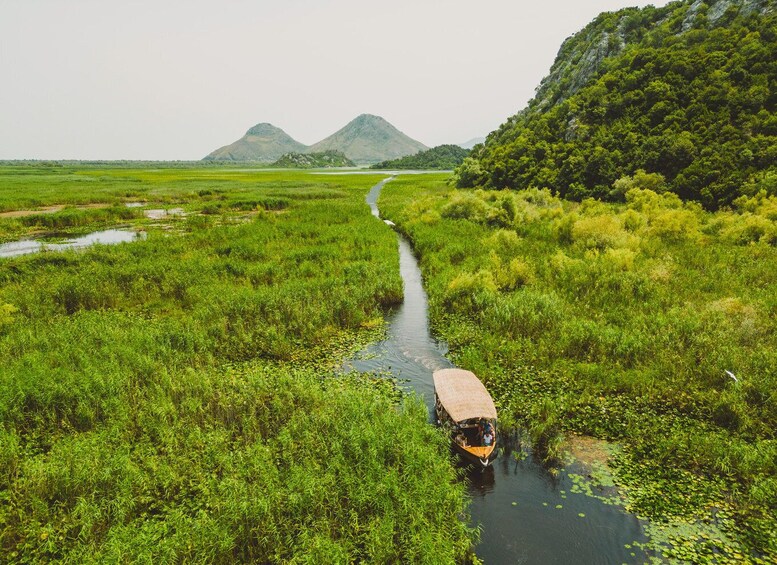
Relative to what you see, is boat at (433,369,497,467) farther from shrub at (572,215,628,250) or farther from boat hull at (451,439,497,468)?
shrub at (572,215,628,250)

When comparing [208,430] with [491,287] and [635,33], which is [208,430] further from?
[635,33]

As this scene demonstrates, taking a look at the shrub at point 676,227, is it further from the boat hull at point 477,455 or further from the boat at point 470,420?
the boat hull at point 477,455

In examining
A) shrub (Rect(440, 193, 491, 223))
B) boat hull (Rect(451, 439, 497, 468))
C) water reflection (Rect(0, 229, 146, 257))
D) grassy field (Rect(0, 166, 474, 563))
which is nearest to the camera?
grassy field (Rect(0, 166, 474, 563))

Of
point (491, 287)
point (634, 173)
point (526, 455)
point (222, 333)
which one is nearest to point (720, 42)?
point (634, 173)

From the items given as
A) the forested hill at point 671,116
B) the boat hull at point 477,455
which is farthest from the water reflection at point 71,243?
the forested hill at point 671,116

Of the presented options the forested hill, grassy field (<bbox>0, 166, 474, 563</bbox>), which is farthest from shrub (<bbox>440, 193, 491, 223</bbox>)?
grassy field (<bbox>0, 166, 474, 563</bbox>)

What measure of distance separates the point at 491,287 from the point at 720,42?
231ft

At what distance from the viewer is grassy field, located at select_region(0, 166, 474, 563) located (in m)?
9.77

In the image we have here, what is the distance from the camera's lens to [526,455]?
46.1 ft

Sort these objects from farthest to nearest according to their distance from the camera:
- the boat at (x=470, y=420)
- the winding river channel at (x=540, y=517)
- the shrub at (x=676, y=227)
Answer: the shrub at (x=676, y=227), the boat at (x=470, y=420), the winding river channel at (x=540, y=517)

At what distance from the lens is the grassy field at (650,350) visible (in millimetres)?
12039

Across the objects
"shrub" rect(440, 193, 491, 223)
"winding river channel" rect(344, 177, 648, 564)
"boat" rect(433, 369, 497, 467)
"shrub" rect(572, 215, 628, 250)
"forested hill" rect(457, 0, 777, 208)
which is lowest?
"winding river channel" rect(344, 177, 648, 564)

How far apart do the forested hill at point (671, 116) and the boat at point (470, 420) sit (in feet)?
155

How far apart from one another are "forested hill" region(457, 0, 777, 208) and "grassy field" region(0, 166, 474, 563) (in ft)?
159
